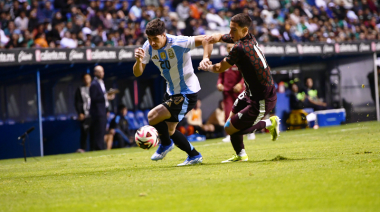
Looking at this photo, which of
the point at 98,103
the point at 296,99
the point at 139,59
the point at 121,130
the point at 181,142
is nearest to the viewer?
the point at 139,59

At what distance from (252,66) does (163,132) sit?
153cm

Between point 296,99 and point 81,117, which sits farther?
point 296,99

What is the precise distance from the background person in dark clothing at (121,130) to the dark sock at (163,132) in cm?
768

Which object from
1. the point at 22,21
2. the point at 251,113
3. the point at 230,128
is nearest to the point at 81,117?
the point at 22,21

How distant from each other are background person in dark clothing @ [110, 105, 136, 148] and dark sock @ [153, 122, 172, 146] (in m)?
7.68

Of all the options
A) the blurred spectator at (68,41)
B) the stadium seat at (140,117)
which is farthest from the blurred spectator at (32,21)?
the stadium seat at (140,117)

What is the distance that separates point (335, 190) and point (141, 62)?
12.1 ft

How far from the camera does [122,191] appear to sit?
5145mm

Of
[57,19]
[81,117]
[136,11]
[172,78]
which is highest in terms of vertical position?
[136,11]

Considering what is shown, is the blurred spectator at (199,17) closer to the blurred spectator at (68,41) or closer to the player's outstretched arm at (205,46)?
the blurred spectator at (68,41)

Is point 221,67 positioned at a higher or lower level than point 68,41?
lower

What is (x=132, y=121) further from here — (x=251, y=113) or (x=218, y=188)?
(x=218, y=188)

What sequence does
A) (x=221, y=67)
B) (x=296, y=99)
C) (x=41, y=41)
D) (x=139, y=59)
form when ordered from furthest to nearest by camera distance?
(x=296, y=99) → (x=41, y=41) → (x=139, y=59) → (x=221, y=67)

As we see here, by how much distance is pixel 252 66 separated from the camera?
6980 mm
